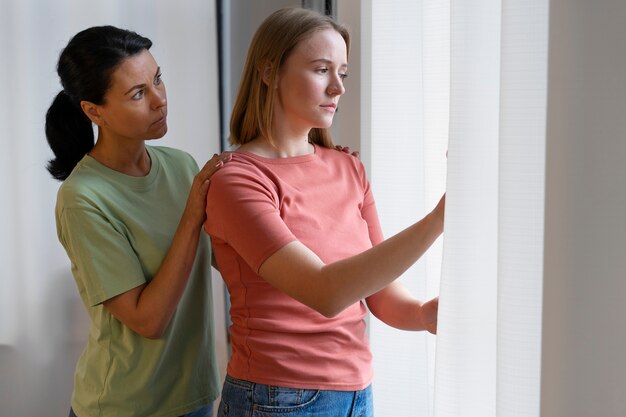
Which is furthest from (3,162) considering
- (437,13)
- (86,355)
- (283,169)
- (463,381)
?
(463,381)

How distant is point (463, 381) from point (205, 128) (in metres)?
1.14

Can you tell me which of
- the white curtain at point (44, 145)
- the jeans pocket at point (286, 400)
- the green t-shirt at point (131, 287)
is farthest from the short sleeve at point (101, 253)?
the white curtain at point (44, 145)

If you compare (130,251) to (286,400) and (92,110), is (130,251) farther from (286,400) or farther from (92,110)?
(286,400)

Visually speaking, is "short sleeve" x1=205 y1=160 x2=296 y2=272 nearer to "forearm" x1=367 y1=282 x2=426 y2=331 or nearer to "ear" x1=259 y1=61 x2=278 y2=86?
"ear" x1=259 y1=61 x2=278 y2=86

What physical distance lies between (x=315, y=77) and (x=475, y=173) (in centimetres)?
30

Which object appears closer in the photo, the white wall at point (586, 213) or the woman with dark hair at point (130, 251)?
the white wall at point (586, 213)

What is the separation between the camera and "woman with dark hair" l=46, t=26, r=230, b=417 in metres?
1.47

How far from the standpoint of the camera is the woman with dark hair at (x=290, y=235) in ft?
4.06

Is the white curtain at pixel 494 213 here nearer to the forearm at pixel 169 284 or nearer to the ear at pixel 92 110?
the forearm at pixel 169 284

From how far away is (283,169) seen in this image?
133cm

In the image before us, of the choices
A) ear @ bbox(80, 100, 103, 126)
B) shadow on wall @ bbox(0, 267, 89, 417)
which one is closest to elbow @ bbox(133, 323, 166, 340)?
ear @ bbox(80, 100, 103, 126)

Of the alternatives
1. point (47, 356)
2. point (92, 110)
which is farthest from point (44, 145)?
point (92, 110)

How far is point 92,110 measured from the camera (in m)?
1.58

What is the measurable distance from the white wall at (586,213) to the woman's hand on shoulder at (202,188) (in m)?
0.51
